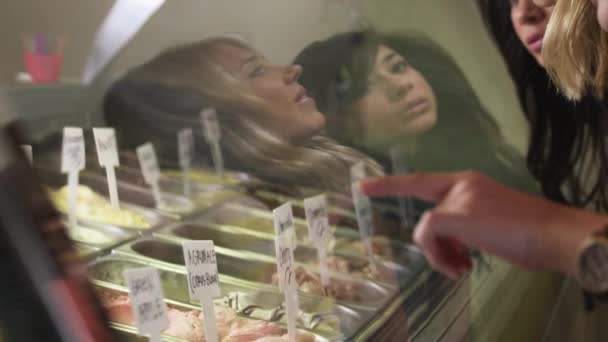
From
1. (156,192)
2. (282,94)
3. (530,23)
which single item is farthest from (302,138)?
(156,192)

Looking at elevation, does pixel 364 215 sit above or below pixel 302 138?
below

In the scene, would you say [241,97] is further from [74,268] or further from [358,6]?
[74,268]

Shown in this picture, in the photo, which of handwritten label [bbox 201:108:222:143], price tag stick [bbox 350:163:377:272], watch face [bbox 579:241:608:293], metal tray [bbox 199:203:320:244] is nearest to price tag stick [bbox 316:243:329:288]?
price tag stick [bbox 350:163:377:272]

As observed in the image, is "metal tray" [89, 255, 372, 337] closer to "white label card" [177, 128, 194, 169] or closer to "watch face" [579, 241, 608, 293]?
"white label card" [177, 128, 194, 169]

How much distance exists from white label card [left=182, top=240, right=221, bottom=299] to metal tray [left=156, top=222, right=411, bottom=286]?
A: 0.36 m

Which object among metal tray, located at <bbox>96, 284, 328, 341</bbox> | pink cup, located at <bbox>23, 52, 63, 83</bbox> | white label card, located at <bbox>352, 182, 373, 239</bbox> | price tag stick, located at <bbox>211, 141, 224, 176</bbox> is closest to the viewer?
metal tray, located at <bbox>96, 284, 328, 341</bbox>

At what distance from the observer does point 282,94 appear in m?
1.19

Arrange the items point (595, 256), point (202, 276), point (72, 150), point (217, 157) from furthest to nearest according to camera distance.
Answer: point (217, 157)
point (72, 150)
point (202, 276)
point (595, 256)

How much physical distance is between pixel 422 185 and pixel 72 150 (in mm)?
893

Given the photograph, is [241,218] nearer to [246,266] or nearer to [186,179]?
[246,266]

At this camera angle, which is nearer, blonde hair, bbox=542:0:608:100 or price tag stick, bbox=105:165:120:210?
blonde hair, bbox=542:0:608:100

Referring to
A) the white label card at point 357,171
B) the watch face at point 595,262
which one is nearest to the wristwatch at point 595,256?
the watch face at point 595,262

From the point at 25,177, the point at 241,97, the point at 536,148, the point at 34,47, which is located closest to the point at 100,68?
the point at 34,47

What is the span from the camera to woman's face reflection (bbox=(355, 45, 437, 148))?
47.7 inches
